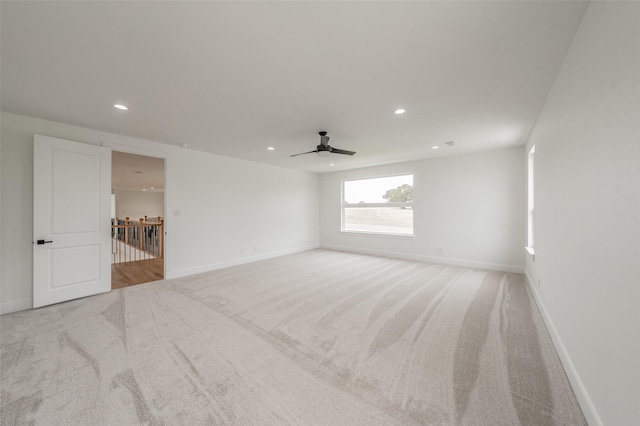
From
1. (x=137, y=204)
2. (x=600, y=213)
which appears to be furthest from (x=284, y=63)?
(x=137, y=204)

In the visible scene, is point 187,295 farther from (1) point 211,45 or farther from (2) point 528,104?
(2) point 528,104

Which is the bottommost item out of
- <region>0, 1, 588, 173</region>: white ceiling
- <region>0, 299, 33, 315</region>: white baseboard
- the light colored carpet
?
the light colored carpet

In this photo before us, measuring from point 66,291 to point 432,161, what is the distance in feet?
22.9

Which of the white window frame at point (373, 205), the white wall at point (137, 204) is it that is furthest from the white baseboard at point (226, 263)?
the white wall at point (137, 204)

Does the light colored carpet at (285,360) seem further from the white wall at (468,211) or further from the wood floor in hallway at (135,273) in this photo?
A: the white wall at (468,211)

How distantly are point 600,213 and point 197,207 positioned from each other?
5.33 m

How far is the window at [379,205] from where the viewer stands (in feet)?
20.1

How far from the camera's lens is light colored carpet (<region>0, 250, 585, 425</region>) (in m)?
1.50

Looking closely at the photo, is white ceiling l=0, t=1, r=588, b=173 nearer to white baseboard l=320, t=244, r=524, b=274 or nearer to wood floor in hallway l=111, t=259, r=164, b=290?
wood floor in hallway l=111, t=259, r=164, b=290

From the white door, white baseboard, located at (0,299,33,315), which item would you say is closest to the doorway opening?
the white door

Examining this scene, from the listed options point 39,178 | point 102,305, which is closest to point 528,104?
point 102,305

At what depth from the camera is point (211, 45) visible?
1.76 metres

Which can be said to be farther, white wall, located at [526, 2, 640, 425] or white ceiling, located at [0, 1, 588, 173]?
white ceiling, located at [0, 1, 588, 173]

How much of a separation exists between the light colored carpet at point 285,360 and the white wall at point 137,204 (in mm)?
11074
